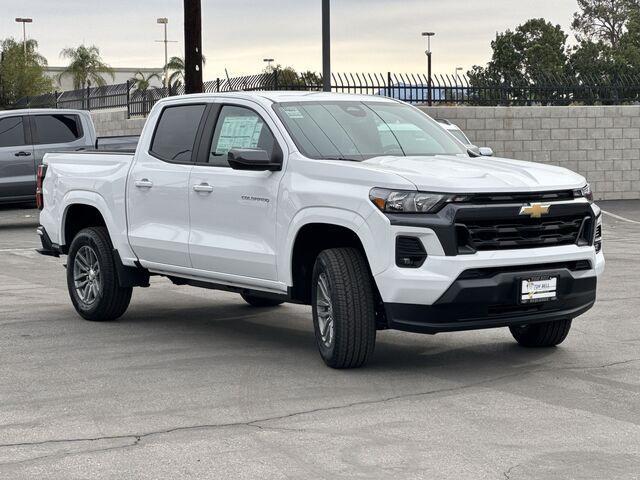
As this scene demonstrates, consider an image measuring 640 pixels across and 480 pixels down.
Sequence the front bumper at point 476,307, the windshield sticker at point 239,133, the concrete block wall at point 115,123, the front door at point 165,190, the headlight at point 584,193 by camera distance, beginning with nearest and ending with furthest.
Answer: the front bumper at point 476,307 < the headlight at point 584,193 < the windshield sticker at point 239,133 < the front door at point 165,190 < the concrete block wall at point 115,123

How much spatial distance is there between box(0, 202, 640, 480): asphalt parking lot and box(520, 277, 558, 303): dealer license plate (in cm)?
52

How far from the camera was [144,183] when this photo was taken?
33.4 feet

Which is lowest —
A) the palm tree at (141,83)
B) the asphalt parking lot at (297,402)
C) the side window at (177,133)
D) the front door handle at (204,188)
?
the asphalt parking lot at (297,402)

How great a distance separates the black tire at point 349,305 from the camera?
8.10 meters

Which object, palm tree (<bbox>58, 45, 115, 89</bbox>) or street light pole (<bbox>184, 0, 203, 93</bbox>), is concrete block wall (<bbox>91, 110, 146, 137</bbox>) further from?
palm tree (<bbox>58, 45, 115, 89</bbox>)

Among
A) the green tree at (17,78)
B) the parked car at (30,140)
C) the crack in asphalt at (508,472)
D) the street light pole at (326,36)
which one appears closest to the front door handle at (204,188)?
the crack in asphalt at (508,472)

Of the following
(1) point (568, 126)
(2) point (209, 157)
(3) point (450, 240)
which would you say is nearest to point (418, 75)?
(1) point (568, 126)

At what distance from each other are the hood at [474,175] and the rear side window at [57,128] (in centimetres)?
1497

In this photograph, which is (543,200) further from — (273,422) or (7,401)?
(7,401)

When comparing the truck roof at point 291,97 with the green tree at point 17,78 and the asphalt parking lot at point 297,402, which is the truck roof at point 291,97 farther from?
the green tree at point 17,78

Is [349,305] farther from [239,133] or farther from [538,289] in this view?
[239,133]

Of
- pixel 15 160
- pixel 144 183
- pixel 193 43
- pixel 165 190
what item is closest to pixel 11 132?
pixel 15 160

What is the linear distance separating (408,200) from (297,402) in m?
1.45

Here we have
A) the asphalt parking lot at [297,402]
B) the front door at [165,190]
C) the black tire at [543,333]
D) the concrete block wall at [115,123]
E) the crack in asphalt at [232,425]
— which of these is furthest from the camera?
the concrete block wall at [115,123]
